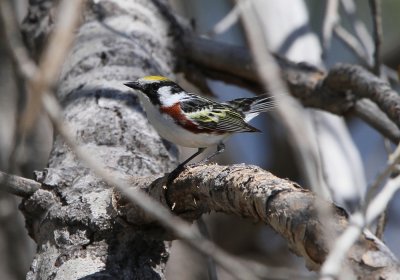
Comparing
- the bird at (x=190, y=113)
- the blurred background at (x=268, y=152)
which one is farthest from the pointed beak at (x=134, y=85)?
the blurred background at (x=268, y=152)

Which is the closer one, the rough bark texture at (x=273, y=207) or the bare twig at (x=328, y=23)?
the rough bark texture at (x=273, y=207)

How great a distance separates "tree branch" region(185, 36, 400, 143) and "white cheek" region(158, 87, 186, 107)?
427 mm

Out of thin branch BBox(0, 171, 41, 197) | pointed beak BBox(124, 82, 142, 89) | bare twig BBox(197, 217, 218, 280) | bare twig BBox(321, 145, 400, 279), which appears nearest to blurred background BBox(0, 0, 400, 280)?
pointed beak BBox(124, 82, 142, 89)

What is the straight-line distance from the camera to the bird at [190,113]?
3975mm

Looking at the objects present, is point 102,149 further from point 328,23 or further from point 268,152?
point 268,152

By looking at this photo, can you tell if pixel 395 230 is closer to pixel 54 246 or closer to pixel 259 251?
pixel 259 251

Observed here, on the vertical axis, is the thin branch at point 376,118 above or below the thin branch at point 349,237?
below

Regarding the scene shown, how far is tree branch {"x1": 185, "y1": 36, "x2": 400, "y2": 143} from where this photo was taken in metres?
3.80

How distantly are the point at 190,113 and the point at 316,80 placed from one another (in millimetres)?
759

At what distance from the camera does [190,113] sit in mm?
4332

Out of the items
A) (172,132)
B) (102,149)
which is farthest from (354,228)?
(172,132)

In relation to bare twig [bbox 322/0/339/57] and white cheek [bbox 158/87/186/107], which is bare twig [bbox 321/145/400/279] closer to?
white cheek [bbox 158/87/186/107]

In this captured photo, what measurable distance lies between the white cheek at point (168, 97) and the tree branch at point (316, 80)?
427mm

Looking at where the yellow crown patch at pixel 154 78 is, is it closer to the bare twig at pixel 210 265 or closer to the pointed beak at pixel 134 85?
the pointed beak at pixel 134 85
